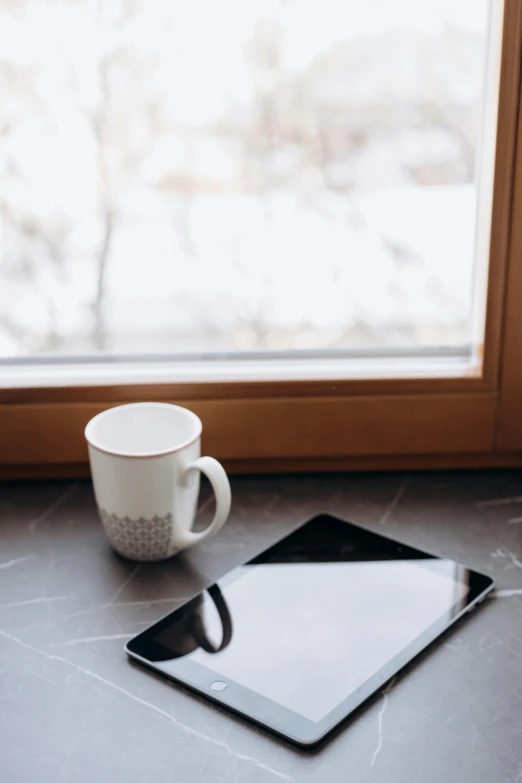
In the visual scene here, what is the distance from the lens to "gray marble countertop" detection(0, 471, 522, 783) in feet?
1.85

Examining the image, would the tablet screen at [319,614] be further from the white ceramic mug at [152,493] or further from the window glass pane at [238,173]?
the window glass pane at [238,173]

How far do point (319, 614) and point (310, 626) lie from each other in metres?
0.02

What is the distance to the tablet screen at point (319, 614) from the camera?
64 cm

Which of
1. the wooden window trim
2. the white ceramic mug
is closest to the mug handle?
the white ceramic mug

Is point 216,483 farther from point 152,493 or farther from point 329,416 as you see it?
point 329,416

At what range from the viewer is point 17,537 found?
0.81m

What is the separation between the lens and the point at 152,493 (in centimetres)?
74

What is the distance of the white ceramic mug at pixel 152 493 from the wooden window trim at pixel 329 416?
9 cm

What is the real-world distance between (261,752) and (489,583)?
26 centimetres

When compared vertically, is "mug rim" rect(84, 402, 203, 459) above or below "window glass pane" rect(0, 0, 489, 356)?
below

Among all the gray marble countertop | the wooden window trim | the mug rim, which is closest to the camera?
the gray marble countertop

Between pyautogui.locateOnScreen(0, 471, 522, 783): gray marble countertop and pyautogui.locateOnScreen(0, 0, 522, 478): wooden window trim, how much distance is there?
4 centimetres

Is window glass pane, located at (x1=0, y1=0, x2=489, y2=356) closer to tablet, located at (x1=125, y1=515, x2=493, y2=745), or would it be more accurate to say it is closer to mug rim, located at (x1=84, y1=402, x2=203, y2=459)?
mug rim, located at (x1=84, y1=402, x2=203, y2=459)

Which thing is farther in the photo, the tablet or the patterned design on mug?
the patterned design on mug
